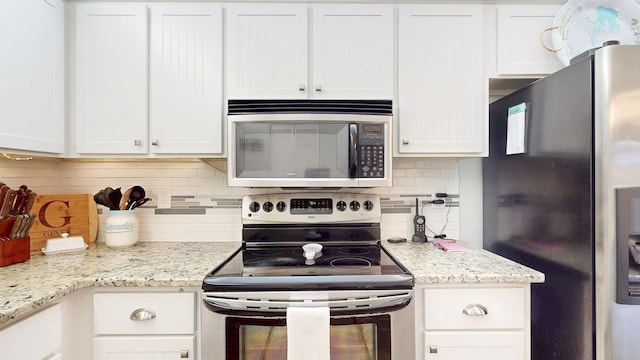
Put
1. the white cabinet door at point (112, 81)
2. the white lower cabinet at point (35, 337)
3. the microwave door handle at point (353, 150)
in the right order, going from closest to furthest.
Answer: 1. the white lower cabinet at point (35, 337)
2. the microwave door handle at point (353, 150)
3. the white cabinet door at point (112, 81)

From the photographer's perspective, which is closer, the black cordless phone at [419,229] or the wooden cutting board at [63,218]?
the wooden cutting board at [63,218]

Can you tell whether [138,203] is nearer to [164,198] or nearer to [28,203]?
[164,198]

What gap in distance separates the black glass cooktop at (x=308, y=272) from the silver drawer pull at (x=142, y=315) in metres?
0.25

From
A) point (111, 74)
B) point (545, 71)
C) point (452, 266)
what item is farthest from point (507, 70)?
point (111, 74)

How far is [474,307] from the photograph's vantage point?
121 centimetres

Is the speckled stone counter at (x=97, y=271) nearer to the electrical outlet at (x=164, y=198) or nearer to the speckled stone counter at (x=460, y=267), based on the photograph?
the electrical outlet at (x=164, y=198)

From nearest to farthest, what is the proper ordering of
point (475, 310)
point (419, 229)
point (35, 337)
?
1. point (35, 337)
2. point (475, 310)
3. point (419, 229)

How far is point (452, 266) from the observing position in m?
1.30

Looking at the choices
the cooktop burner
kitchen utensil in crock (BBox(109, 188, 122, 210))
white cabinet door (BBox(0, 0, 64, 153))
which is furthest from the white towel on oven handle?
white cabinet door (BBox(0, 0, 64, 153))

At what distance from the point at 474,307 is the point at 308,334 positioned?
671 millimetres

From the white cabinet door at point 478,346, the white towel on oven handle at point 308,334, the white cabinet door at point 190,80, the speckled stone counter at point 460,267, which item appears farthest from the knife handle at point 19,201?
the white cabinet door at point 478,346

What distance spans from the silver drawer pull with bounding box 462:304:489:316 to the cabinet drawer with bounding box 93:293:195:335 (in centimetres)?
108

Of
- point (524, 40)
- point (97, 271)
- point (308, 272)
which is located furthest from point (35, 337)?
point (524, 40)

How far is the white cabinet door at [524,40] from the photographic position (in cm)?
157
